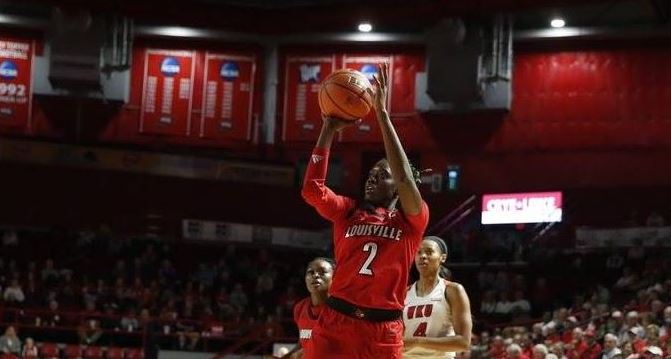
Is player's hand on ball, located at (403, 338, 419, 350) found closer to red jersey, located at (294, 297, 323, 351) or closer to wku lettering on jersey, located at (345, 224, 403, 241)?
wku lettering on jersey, located at (345, 224, 403, 241)

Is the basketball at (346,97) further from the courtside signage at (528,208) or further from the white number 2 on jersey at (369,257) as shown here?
the courtside signage at (528,208)

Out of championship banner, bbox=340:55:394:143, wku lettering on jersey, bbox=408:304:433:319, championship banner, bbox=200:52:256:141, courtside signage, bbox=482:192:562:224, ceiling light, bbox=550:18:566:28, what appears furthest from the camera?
championship banner, bbox=200:52:256:141

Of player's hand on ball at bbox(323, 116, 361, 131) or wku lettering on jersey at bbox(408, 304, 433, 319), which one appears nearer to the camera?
player's hand on ball at bbox(323, 116, 361, 131)

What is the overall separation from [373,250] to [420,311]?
1981 mm

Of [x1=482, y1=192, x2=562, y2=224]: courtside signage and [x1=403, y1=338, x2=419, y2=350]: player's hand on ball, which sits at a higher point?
[x1=482, y1=192, x2=562, y2=224]: courtside signage

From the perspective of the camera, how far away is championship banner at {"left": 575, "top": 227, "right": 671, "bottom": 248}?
2488 cm

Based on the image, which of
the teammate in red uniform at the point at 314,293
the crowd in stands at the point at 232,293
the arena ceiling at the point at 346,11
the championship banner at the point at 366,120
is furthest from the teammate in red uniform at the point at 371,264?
the championship banner at the point at 366,120

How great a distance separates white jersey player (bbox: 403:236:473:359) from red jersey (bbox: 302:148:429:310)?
4.49ft

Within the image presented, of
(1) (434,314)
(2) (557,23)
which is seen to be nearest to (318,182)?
(1) (434,314)

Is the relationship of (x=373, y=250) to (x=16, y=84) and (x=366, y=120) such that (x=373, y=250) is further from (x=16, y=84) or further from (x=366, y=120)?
(x=16, y=84)

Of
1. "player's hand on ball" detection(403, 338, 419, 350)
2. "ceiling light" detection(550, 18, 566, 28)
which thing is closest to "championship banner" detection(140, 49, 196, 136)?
"ceiling light" detection(550, 18, 566, 28)

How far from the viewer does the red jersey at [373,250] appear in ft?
20.4

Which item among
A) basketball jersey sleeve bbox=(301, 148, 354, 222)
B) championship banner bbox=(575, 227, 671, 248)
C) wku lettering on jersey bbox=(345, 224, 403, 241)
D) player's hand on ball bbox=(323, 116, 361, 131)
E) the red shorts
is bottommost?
the red shorts

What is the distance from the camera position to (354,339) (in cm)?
616
